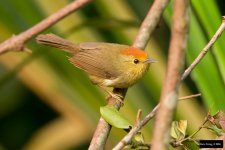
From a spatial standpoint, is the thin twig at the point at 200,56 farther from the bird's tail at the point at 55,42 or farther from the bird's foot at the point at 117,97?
the bird's tail at the point at 55,42

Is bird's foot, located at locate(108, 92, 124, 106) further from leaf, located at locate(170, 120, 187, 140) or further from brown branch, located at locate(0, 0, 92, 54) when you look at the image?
brown branch, located at locate(0, 0, 92, 54)

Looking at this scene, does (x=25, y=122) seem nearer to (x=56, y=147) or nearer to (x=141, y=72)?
(x=56, y=147)

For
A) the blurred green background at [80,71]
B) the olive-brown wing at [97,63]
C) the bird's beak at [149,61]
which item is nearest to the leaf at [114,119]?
the blurred green background at [80,71]

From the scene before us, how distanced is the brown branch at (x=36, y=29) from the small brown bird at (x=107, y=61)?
4.71 feet

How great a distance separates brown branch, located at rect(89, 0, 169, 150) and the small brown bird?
0.12 metres

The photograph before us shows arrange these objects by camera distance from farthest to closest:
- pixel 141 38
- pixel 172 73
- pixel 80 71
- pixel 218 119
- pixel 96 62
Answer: pixel 80 71
pixel 96 62
pixel 141 38
pixel 218 119
pixel 172 73

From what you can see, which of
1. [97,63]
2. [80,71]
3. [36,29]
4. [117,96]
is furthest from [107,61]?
[36,29]

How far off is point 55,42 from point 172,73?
1.56 metres

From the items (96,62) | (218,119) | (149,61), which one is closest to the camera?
(218,119)

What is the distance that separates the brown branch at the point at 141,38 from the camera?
51.2 inches

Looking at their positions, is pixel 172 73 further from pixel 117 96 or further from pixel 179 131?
pixel 117 96

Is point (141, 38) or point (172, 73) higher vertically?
point (141, 38)

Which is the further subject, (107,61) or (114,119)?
(107,61)

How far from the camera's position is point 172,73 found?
58 cm
